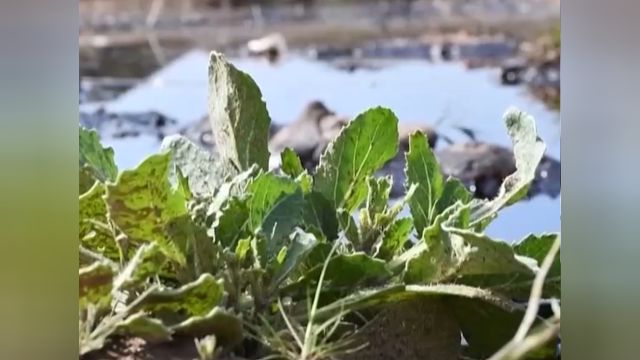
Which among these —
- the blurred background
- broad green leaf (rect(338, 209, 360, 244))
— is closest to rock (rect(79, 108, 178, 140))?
the blurred background

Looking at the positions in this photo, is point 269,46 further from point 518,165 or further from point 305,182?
point 518,165

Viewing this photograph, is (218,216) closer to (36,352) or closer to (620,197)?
(36,352)

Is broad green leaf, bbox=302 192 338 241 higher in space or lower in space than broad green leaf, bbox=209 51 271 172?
lower

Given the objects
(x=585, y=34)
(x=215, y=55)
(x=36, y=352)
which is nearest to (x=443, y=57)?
(x=585, y=34)

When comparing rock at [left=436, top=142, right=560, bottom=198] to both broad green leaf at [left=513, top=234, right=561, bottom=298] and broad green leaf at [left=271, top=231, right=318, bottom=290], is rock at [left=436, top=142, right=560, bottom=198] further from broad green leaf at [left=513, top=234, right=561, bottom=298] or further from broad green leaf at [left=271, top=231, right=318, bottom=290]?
broad green leaf at [left=271, top=231, right=318, bottom=290]

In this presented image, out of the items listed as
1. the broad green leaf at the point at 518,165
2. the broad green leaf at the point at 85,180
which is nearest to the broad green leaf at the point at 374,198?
the broad green leaf at the point at 518,165

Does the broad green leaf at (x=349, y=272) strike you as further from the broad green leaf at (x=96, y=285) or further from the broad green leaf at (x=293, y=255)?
the broad green leaf at (x=96, y=285)
